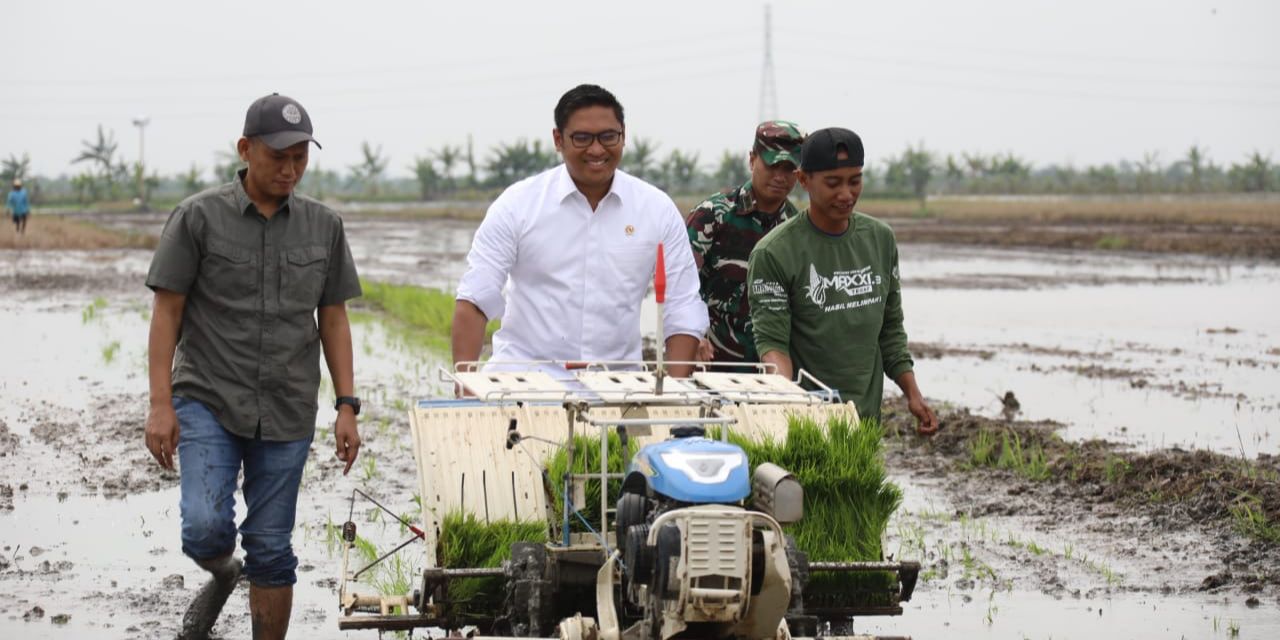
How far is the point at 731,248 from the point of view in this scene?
22.7 feet

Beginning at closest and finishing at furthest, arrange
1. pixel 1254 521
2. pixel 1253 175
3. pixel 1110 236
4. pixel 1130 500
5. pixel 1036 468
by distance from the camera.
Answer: pixel 1254 521, pixel 1130 500, pixel 1036 468, pixel 1110 236, pixel 1253 175

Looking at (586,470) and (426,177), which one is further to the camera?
(426,177)

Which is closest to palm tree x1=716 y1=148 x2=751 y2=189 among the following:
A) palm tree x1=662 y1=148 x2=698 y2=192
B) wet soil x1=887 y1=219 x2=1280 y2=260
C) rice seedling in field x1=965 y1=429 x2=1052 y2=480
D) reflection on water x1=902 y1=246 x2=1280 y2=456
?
palm tree x1=662 y1=148 x2=698 y2=192

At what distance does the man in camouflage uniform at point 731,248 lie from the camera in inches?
268

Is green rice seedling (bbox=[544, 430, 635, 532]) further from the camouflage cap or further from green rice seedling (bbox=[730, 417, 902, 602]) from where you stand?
the camouflage cap

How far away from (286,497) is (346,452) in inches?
9.6

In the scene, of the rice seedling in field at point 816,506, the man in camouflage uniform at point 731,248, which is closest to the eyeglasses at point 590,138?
the rice seedling in field at point 816,506

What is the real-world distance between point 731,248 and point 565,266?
1.52 metres

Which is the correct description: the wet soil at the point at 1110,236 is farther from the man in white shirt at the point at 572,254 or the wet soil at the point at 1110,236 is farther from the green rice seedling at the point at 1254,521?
the man in white shirt at the point at 572,254

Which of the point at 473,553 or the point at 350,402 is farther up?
the point at 350,402

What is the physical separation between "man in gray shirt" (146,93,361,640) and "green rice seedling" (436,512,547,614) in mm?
659

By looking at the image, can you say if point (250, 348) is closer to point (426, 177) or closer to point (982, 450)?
point (982, 450)

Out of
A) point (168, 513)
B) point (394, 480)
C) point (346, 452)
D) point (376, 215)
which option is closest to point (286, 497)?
point (346, 452)

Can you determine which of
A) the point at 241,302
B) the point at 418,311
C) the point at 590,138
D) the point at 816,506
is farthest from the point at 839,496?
the point at 418,311
